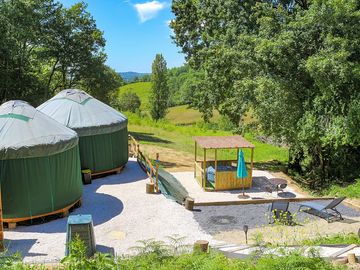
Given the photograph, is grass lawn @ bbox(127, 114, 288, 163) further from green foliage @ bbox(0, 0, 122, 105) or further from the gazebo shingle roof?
the gazebo shingle roof

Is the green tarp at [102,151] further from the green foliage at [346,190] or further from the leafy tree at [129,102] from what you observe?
the leafy tree at [129,102]

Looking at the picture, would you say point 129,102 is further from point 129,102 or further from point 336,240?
point 336,240

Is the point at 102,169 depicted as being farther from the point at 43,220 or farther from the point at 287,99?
the point at 287,99

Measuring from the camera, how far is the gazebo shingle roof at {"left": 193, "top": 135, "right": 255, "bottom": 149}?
508 inches

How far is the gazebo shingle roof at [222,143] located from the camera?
12.9 meters

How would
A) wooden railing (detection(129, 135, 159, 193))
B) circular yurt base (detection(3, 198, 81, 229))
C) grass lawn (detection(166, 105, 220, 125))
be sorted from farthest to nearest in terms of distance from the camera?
grass lawn (detection(166, 105, 220, 125)) → wooden railing (detection(129, 135, 159, 193)) → circular yurt base (detection(3, 198, 81, 229))

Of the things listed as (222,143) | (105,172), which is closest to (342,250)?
(222,143)

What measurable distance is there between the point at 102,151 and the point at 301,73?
24.3ft

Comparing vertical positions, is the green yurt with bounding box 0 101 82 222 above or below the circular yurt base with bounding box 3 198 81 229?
above

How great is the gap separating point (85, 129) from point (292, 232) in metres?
7.37

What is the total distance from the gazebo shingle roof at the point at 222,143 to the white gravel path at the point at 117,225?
2.57 m

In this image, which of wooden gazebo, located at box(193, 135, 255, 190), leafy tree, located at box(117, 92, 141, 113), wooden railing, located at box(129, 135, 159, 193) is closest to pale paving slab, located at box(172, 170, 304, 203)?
wooden gazebo, located at box(193, 135, 255, 190)

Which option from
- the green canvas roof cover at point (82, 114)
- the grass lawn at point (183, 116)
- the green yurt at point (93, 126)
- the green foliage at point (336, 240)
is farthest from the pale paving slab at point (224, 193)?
the grass lawn at point (183, 116)

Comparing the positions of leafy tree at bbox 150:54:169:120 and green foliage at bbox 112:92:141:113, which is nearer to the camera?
leafy tree at bbox 150:54:169:120
